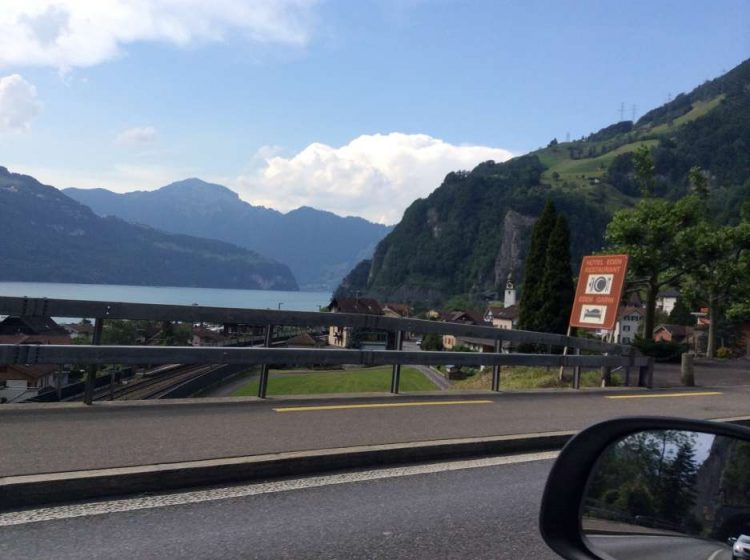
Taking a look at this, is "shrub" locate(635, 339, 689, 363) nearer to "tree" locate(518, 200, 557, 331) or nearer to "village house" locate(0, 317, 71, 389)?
"tree" locate(518, 200, 557, 331)

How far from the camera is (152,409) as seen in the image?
28.4 feet

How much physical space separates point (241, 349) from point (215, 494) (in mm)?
3773

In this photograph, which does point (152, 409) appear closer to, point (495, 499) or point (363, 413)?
point (363, 413)

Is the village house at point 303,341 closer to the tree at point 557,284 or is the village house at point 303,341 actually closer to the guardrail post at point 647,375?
the guardrail post at point 647,375

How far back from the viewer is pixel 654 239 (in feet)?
114

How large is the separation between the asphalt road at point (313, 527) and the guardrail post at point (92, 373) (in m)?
3.44

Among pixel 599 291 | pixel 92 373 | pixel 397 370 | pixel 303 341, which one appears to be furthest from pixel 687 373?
pixel 92 373

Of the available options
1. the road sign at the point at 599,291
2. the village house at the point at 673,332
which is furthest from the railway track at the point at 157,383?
the village house at the point at 673,332

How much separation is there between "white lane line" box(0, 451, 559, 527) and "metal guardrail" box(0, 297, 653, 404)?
2.96 m

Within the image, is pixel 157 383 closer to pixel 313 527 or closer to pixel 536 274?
pixel 313 527

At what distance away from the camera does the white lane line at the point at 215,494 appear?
511 cm

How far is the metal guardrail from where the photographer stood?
8.09m

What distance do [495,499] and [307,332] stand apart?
491cm

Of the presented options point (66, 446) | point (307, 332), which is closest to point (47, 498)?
point (66, 446)
